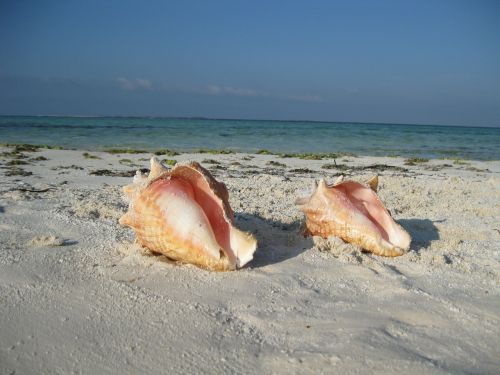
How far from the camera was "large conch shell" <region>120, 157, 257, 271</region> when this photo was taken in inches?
99.9

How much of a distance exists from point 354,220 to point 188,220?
4.19 ft

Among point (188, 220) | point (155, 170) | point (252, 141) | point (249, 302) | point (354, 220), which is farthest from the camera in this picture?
point (252, 141)

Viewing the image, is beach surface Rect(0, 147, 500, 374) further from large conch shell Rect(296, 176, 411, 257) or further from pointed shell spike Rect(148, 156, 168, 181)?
pointed shell spike Rect(148, 156, 168, 181)

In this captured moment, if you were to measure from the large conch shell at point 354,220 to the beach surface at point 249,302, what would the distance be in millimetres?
104

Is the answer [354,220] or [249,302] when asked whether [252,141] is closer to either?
[354,220]

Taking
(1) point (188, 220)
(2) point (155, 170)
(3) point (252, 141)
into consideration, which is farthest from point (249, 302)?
(3) point (252, 141)

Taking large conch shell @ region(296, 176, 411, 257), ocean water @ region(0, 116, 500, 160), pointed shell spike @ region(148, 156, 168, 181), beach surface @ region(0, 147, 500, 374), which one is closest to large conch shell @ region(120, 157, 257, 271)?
pointed shell spike @ region(148, 156, 168, 181)

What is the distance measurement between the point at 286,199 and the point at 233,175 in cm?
270

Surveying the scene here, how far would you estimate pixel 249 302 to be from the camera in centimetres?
223

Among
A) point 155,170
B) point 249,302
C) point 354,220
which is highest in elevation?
point 155,170

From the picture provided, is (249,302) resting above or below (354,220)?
below

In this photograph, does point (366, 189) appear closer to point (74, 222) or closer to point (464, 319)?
point (464, 319)

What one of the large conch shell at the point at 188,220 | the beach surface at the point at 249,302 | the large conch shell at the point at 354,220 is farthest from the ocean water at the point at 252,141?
the large conch shell at the point at 188,220

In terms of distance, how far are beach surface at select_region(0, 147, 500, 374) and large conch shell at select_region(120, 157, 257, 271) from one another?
0.11 m
